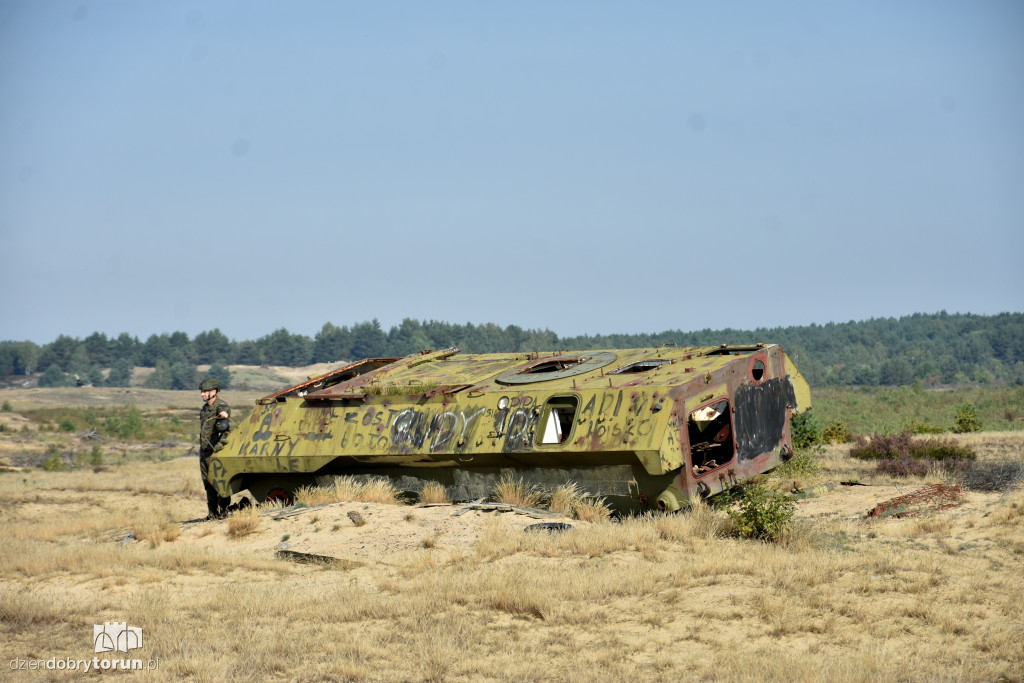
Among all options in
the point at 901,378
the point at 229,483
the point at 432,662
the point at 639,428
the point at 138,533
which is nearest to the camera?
the point at 432,662

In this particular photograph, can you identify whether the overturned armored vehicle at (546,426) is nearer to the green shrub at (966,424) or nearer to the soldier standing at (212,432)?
the soldier standing at (212,432)

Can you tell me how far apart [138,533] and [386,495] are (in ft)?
11.5

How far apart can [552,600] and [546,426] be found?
5.18 meters

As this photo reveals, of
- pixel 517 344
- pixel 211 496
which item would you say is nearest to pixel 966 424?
pixel 211 496

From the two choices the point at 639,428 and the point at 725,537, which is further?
the point at 639,428

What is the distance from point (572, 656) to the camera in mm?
8133

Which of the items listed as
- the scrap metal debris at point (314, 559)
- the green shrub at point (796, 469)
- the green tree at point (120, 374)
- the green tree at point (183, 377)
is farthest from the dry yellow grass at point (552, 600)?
the green tree at point (120, 374)

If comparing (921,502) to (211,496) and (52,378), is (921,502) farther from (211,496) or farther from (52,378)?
(52,378)

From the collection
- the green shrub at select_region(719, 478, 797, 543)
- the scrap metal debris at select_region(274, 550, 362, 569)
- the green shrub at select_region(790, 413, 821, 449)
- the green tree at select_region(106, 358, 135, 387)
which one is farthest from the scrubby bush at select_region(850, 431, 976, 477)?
the green tree at select_region(106, 358, 135, 387)

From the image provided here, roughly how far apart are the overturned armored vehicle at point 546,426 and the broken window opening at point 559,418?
0.02 meters

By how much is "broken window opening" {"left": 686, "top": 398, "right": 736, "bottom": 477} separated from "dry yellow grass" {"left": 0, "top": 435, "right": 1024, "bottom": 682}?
1.83 metres

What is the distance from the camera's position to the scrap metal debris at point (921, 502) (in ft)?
46.7

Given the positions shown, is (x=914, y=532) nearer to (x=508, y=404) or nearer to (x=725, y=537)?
(x=725, y=537)

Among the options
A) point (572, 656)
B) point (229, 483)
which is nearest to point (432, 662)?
point (572, 656)
